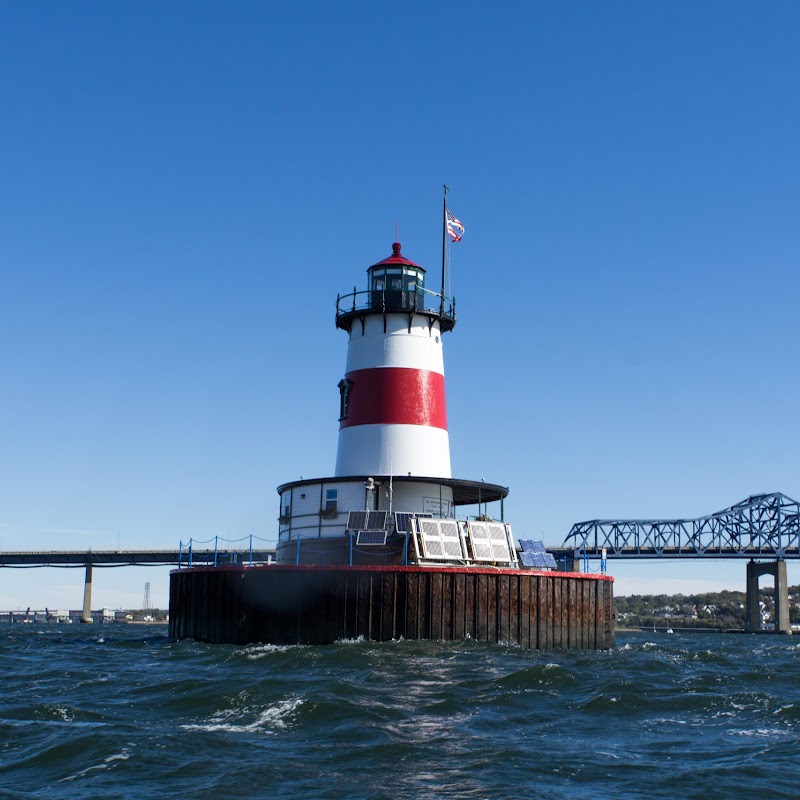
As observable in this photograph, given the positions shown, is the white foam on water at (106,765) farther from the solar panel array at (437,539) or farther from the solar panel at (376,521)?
the solar panel at (376,521)

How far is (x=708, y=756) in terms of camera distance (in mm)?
15242

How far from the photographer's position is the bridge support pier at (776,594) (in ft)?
373

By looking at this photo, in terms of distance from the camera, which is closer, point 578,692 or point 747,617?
point 578,692

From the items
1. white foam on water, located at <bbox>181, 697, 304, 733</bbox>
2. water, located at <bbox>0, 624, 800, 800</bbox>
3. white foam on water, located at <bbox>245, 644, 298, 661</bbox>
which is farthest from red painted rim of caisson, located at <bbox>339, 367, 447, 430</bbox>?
white foam on water, located at <bbox>181, 697, 304, 733</bbox>

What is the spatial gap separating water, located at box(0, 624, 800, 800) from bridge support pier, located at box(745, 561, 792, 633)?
313 feet

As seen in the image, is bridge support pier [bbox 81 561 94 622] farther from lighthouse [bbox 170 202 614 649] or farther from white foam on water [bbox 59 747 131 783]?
white foam on water [bbox 59 747 131 783]

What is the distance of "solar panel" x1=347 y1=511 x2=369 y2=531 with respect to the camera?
36656mm

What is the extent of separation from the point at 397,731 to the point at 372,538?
63.5 feet

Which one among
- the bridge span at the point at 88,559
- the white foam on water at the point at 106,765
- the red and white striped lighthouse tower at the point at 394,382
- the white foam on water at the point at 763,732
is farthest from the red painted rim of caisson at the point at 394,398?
the bridge span at the point at 88,559

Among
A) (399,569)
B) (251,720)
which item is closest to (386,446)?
(399,569)

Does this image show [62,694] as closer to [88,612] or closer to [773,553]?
[88,612]

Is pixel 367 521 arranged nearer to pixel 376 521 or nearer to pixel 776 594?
pixel 376 521

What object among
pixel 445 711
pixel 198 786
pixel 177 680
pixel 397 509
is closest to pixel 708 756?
pixel 445 711

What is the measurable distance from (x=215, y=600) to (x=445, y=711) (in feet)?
66.2
